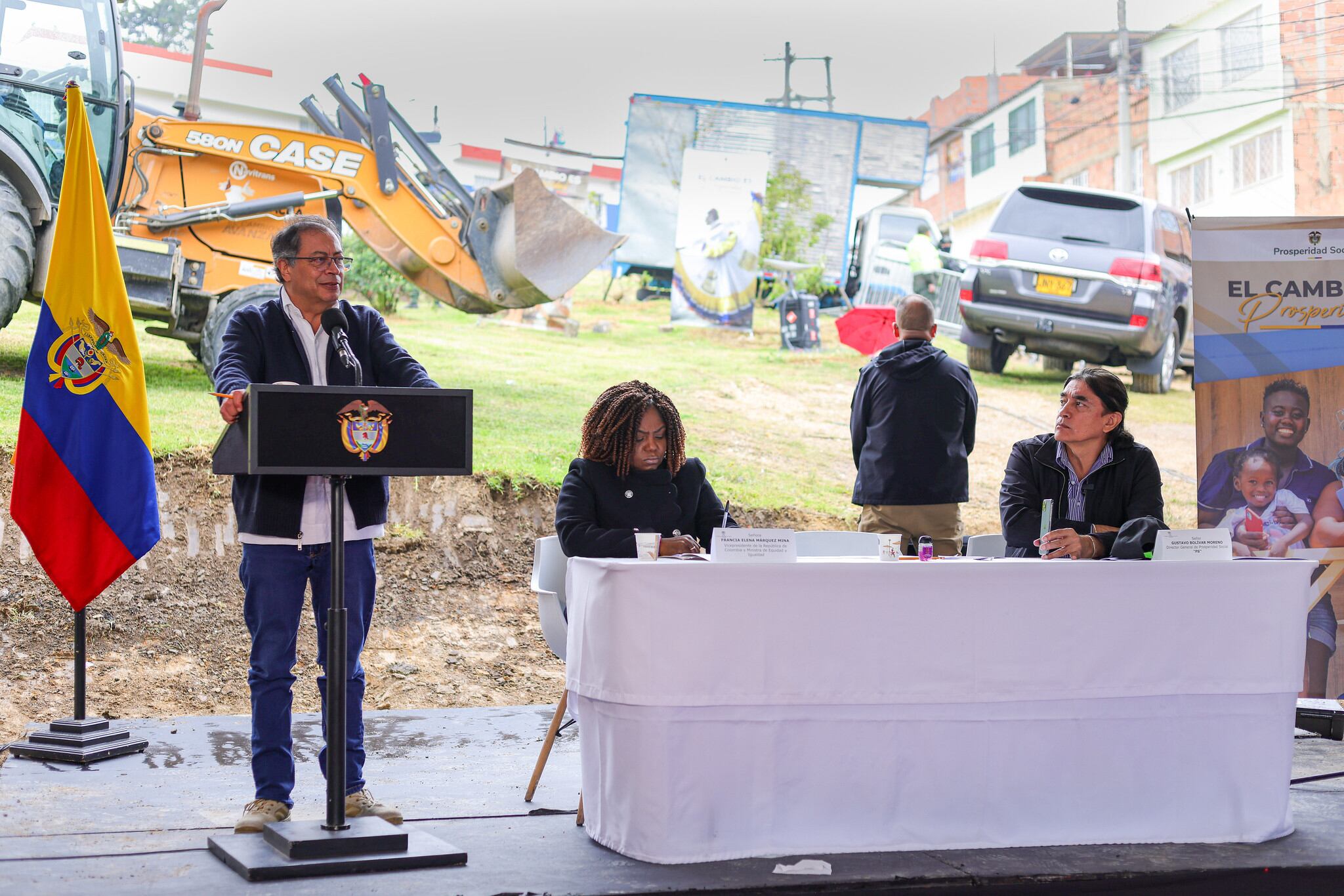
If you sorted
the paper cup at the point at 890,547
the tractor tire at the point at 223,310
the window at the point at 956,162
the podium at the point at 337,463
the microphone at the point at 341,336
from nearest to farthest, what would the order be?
the podium at the point at 337,463 < the microphone at the point at 341,336 < the paper cup at the point at 890,547 < the tractor tire at the point at 223,310 < the window at the point at 956,162

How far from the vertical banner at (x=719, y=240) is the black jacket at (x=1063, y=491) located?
5.42 metres

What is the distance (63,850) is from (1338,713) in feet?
14.2

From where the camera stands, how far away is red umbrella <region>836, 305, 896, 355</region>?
280 inches

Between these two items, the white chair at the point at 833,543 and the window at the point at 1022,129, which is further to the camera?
the window at the point at 1022,129

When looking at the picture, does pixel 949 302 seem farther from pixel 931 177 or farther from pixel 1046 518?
pixel 1046 518

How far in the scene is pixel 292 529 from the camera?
10.6 ft

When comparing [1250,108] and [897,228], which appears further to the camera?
[897,228]

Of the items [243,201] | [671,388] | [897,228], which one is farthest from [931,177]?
[243,201]

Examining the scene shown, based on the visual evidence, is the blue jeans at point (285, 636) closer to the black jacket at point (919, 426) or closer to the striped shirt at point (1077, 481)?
the striped shirt at point (1077, 481)

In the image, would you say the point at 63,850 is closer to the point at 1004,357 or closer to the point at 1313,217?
the point at 1313,217

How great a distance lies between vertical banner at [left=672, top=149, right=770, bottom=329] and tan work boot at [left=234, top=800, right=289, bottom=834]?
6.33 metres

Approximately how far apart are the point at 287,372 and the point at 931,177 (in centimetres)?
756

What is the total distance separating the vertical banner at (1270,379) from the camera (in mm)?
4984

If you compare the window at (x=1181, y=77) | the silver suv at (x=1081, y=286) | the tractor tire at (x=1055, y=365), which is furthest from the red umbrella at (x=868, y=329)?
the window at (x=1181, y=77)
